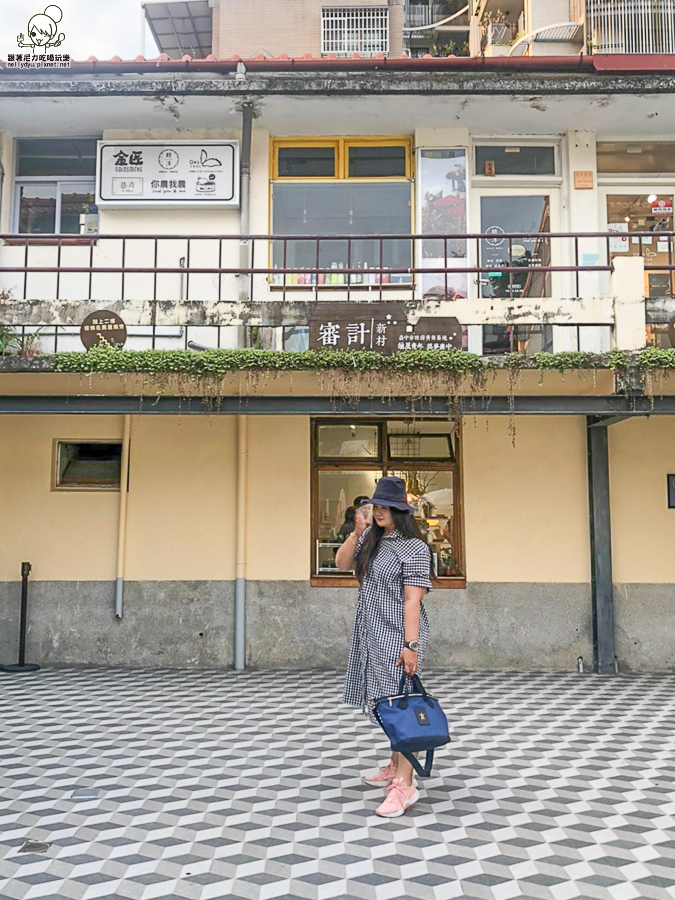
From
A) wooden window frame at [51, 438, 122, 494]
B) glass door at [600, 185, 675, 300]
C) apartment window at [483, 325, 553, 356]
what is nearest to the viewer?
wooden window frame at [51, 438, 122, 494]

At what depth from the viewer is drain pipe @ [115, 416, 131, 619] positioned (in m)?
8.91

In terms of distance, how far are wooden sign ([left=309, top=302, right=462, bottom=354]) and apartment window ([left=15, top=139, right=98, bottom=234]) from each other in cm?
387

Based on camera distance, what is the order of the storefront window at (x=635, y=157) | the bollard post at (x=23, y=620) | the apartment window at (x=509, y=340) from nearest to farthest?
the bollard post at (x=23, y=620)
the apartment window at (x=509, y=340)
the storefront window at (x=635, y=157)

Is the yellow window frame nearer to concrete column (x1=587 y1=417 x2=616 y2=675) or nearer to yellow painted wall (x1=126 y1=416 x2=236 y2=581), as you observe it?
yellow painted wall (x1=126 y1=416 x2=236 y2=581)

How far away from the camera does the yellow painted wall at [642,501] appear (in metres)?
8.90

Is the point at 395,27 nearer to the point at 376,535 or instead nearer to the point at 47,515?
the point at 47,515

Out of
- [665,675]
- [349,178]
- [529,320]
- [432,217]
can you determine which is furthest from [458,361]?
[665,675]

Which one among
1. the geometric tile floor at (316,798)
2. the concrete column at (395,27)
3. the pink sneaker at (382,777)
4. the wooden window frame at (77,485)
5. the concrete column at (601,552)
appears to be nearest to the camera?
the geometric tile floor at (316,798)

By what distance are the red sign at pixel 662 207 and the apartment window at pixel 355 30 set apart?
10497mm

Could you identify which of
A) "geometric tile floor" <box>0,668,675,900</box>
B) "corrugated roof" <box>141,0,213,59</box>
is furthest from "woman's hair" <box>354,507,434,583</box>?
"corrugated roof" <box>141,0,213,59</box>

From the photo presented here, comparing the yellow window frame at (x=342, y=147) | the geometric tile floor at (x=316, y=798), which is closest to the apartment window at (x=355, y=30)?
the yellow window frame at (x=342, y=147)

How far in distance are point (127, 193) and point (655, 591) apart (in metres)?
7.57

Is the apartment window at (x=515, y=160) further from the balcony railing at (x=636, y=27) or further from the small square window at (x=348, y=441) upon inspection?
the small square window at (x=348, y=441)

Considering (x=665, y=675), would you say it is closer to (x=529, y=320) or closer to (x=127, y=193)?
(x=529, y=320)
